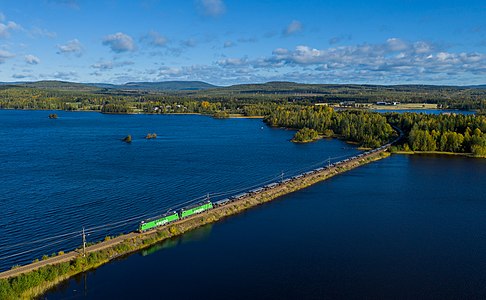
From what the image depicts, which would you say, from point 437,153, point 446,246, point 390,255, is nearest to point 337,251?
point 390,255

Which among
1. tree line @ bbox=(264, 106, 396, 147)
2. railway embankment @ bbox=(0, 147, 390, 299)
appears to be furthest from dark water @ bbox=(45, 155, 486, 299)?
tree line @ bbox=(264, 106, 396, 147)

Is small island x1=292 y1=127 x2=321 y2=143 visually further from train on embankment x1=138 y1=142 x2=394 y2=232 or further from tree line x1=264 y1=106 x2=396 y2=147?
train on embankment x1=138 y1=142 x2=394 y2=232

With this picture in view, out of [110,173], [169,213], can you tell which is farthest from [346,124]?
[169,213]

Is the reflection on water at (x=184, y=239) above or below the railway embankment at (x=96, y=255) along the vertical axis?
below

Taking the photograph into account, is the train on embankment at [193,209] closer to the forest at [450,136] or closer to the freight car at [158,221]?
the freight car at [158,221]

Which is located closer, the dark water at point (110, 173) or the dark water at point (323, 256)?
the dark water at point (323, 256)

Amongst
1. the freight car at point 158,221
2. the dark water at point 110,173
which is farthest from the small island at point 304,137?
the freight car at point 158,221
